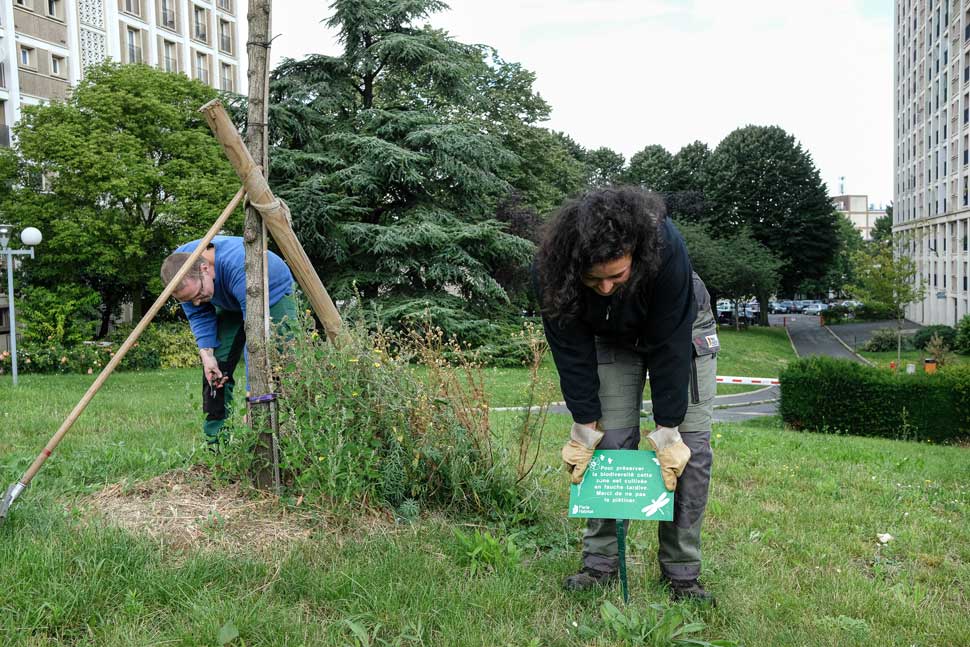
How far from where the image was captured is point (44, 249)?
2120cm

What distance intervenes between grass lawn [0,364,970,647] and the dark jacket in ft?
2.66

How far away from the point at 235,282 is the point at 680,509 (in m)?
2.86

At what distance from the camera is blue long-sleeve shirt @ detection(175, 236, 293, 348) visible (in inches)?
178

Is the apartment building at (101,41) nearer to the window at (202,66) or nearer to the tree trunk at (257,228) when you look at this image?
the window at (202,66)

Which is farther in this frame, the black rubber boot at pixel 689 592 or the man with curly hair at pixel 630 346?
the black rubber boot at pixel 689 592

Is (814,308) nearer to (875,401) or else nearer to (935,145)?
(935,145)

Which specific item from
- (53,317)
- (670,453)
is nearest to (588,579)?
(670,453)

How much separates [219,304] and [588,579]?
2.85 meters

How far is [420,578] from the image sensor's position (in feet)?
10.0

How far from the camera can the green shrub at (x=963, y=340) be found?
36469mm

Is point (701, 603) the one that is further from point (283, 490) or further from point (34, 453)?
point (34, 453)

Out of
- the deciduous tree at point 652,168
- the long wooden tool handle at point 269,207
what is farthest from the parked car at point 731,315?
the long wooden tool handle at point 269,207

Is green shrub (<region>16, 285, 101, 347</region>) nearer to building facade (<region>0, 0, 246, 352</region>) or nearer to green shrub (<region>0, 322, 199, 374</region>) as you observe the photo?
green shrub (<region>0, 322, 199, 374</region>)

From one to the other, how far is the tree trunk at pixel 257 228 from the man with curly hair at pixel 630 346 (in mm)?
1675
